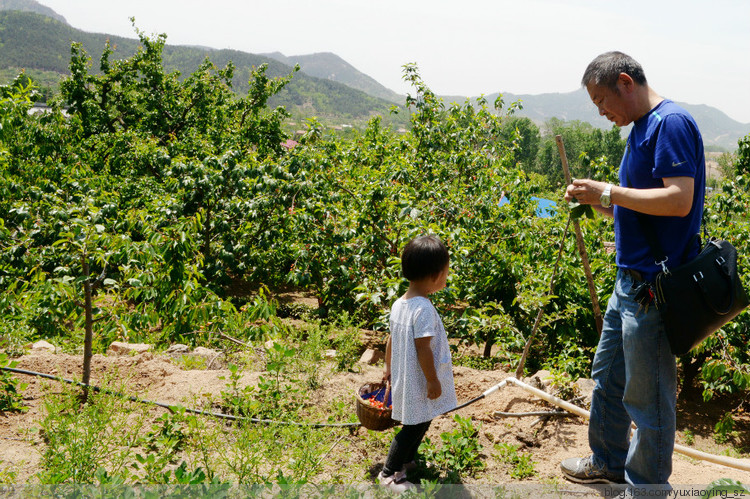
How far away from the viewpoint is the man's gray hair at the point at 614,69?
6.68 ft

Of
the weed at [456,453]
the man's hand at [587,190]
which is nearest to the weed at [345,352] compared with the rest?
the weed at [456,453]

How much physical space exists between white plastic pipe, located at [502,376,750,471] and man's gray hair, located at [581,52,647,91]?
1.68 m

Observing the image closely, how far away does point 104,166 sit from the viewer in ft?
31.3

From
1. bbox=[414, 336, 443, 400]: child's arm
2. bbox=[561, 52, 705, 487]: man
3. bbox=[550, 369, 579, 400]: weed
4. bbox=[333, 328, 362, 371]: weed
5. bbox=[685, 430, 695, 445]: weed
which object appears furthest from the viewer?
bbox=[685, 430, 695, 445]: weed

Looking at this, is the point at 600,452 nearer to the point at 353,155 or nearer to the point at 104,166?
the point at 353,155

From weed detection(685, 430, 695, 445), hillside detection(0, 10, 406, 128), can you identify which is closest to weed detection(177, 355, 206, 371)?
weed detection(685, 430, 695, 445)

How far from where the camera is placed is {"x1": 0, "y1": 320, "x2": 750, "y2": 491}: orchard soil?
8.13 feet

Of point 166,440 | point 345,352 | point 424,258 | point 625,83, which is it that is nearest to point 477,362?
point 345,352

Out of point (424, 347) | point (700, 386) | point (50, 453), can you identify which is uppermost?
point (424, 347)

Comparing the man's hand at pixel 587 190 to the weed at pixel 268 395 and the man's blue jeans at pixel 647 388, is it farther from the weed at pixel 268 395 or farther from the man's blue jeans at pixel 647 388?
the weed at pixel 268 395

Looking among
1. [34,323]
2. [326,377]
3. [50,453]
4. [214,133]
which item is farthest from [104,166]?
[50,453]

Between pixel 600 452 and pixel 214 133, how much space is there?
33.5 feet

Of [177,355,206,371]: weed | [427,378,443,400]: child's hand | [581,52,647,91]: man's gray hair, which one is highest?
[581,52,647,91]: man's gray hair

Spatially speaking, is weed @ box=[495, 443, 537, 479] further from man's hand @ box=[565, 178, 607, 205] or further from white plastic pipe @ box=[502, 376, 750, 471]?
man's hand @ box=[565, 178, 607, 205]
